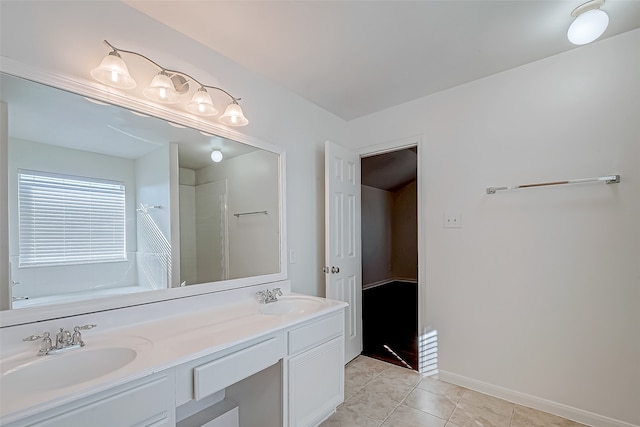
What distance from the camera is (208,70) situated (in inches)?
69.2

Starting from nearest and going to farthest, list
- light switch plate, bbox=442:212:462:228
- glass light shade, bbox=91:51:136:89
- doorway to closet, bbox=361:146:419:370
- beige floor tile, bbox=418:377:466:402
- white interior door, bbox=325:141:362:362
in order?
glass light shade, bbox=91:51:136:89 < beige floor tile, bbox=418:377:466:402 < light switch plate, bbox=442:212:462:228 < white interior door, bbox=325:141:362:362 < doorway to closet, bbox=361:146:419:370

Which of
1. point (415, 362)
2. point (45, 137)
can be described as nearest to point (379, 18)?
point (45, 137)

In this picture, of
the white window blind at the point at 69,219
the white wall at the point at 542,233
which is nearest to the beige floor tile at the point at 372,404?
the white wall at the point at 542,233

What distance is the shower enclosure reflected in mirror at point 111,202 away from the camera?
3.73ft

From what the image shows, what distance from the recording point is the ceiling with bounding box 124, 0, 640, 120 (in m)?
1.46

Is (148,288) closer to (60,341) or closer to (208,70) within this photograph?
(60,341)

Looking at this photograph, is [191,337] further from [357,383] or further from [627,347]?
[627,347]

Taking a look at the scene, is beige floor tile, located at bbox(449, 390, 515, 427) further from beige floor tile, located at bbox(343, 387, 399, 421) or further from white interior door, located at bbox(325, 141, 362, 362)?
white interior door, located at bbox(325, 141, 362, 362)

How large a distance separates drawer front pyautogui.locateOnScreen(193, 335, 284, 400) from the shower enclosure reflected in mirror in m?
0.56

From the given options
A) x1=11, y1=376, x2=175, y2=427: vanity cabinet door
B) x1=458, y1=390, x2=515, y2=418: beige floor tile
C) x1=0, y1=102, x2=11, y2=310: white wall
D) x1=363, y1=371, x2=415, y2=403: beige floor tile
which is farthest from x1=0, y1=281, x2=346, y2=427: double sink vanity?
x1=458, y1=390, x2=515, y2=418: beige floor tile

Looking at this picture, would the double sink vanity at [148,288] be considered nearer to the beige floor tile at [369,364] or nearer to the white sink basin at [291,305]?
the white sink basin at [291,305]

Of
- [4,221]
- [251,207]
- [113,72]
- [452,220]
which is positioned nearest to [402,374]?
[452,220]

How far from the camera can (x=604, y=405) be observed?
1.71 metres

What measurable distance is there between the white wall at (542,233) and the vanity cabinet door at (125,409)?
2054 mm
